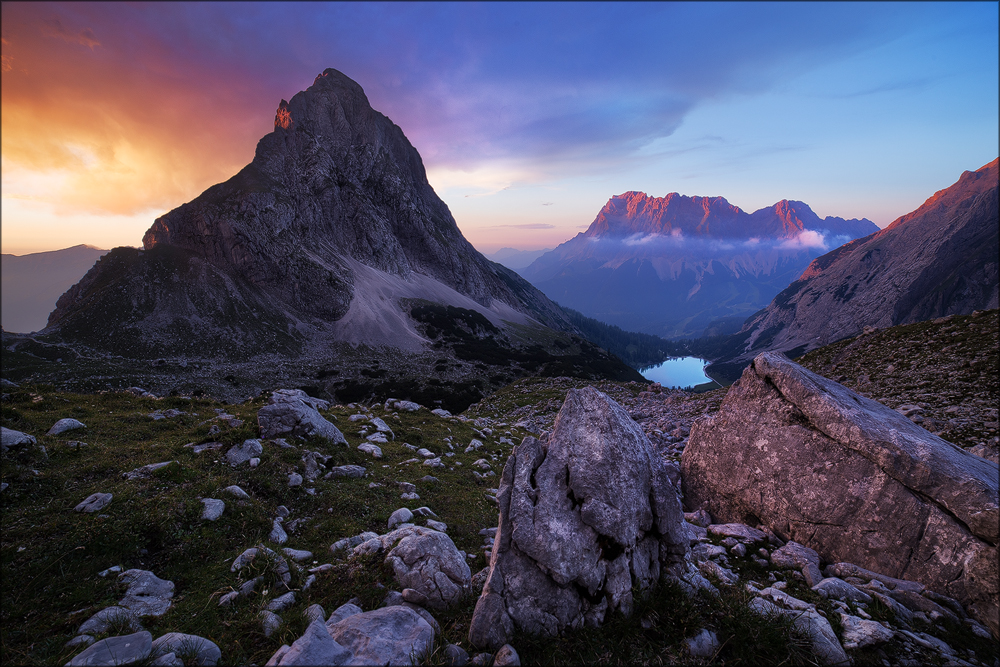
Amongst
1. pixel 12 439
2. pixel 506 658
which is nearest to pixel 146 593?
pixel 506 658

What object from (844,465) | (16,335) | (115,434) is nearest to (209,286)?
(16,335)

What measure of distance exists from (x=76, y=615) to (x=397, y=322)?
120 m

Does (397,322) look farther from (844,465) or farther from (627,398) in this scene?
(844,465)

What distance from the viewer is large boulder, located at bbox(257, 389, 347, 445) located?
1344 cm

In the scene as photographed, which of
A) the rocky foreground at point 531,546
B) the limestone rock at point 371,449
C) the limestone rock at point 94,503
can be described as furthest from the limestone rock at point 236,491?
the limestone rock at point 371,449

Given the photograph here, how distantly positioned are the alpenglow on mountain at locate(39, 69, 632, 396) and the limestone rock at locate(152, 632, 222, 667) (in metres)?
74.1

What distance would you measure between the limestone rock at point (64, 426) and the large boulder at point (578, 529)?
14481mm

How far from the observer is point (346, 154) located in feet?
520

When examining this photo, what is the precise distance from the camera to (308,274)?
377 ft

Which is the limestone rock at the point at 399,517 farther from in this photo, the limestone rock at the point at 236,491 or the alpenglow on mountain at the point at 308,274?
the alpenglow on mountain at the point at 308,274

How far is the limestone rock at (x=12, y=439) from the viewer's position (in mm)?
9523

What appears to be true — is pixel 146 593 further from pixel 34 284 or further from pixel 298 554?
pixel 34 284

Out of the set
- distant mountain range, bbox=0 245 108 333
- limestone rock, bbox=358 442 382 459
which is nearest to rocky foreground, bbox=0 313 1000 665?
limestone rock, bbox=358 442 382 459

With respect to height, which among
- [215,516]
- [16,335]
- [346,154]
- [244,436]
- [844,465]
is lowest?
[844,465]
